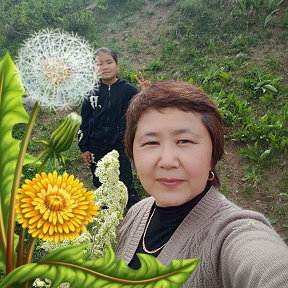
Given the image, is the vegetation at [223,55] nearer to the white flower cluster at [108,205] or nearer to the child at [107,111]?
the child at [107,111]

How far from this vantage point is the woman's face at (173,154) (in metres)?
0.62

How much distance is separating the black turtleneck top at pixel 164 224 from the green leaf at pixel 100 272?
1.51ft

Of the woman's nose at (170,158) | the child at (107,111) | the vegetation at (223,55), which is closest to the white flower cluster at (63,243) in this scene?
the woman's nose at (170,158)

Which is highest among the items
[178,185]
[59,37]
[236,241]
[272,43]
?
[272,43]

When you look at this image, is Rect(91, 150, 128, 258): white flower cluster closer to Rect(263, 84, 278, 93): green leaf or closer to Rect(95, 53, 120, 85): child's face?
Rect(95, 53, 120, 85): child's face

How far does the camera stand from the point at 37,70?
443 mm

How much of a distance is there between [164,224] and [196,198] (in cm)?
12

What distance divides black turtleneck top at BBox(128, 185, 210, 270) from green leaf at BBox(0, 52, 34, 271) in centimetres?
48

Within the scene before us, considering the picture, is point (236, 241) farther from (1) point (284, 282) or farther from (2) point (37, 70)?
(2) point (37, 70)

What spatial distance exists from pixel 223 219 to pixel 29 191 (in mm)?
459

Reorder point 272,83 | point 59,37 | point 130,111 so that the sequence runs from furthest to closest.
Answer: point 272,83 < point 130,111 < point 59,37

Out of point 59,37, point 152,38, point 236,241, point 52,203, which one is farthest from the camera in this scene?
point 152,38

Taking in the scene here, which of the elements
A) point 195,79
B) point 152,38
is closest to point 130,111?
point 195,79

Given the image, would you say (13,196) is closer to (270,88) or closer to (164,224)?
(164,224)
